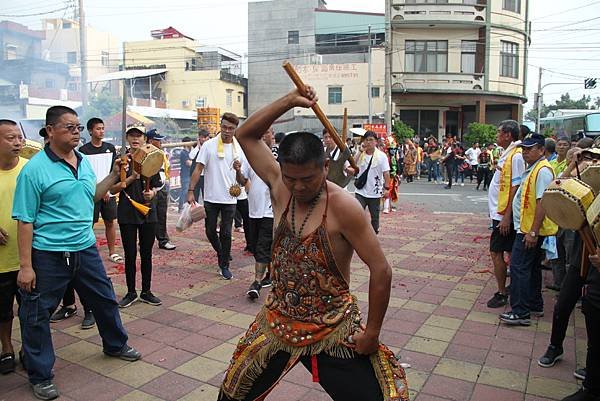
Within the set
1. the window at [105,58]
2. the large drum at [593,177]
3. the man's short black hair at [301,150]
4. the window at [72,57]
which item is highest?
the window at [105,58]

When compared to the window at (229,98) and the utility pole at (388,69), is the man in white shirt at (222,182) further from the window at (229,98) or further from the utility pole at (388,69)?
the window at (229,98)

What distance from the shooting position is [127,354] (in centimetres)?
414

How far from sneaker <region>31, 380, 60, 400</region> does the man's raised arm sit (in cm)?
223

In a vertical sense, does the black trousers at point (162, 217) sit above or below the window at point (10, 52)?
below

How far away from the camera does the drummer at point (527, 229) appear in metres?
4.87

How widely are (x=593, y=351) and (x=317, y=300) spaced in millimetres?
2192

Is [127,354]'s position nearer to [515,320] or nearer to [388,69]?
[515,320]

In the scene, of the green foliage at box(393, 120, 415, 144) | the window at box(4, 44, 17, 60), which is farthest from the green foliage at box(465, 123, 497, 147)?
the window at box(4, 44, 17, 60)

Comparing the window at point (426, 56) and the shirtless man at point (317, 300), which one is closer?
the shirtless man at point (317, 300)

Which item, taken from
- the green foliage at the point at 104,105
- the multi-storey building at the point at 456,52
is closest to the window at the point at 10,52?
the green foliage at the point at 104,105

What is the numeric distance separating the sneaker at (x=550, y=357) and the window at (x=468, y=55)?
1167 inches

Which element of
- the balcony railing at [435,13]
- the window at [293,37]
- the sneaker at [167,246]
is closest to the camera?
the sneaker at [167,246]

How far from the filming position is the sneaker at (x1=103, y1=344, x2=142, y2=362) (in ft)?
13.6

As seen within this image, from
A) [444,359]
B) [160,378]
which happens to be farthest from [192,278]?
[444,359]
